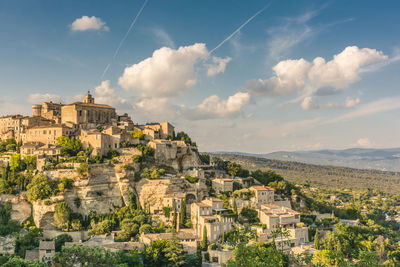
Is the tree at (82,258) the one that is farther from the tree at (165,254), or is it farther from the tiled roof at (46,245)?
the tiled roof at (46,245)

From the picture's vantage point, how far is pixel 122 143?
6025 cm

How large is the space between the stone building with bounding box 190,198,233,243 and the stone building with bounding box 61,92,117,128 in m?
29.7

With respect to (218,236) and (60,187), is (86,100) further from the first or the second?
(218,236)

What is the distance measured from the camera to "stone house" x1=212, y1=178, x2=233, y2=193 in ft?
192

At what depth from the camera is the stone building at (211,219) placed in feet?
154

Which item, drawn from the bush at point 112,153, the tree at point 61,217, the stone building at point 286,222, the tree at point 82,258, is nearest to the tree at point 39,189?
the tree at point 61,217

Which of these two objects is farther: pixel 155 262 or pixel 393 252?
pixel 393 252

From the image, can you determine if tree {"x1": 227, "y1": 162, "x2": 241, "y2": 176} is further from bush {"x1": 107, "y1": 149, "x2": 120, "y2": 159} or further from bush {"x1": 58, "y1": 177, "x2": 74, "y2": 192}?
bush {"x1": 58, "y1": 177, "x2": 74, "y2": 192}

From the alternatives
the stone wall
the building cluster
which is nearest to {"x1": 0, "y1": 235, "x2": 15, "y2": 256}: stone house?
the stone wall

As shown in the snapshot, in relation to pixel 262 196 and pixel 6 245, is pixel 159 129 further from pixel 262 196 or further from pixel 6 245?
pixel 6 245

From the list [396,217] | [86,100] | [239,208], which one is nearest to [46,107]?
[86,100]

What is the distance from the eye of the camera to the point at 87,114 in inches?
2697

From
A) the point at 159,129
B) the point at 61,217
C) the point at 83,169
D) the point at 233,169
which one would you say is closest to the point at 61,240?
the point at 61,217

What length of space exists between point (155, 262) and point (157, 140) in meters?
25.6
